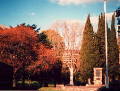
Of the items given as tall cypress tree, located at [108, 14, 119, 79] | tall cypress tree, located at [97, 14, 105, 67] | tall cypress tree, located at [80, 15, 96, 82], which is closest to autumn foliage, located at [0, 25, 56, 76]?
tall cypress tree, located at [80, 15, 96, 82]

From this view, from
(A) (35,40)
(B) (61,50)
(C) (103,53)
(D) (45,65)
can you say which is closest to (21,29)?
(A) (35,40)

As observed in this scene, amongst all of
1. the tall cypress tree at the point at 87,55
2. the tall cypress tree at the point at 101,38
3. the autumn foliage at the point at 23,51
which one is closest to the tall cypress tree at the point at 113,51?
the tall cypress tree at the point at 101,38

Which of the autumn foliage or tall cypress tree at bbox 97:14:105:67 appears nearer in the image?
the autumn foliage

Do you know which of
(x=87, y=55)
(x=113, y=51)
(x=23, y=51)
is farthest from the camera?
(x=113, y=51)

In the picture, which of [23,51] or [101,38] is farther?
[101,38]

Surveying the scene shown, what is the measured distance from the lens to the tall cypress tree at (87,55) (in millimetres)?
57375

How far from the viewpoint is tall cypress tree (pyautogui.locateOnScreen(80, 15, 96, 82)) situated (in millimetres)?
57375

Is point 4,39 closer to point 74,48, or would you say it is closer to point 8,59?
point 8,59

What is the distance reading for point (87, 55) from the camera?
58406mm

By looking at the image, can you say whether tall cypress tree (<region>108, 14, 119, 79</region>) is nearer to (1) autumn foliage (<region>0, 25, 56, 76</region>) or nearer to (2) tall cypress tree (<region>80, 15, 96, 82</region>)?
(2) tall cypress tree (<region>80, 15, 96, 82</region>)

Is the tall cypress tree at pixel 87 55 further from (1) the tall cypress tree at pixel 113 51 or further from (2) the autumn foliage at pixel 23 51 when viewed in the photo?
(2) the autumn foliage at pixel 23 51

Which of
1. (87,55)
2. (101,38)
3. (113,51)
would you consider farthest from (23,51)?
(113,51)

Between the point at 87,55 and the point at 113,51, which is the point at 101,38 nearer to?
the point at 113,51

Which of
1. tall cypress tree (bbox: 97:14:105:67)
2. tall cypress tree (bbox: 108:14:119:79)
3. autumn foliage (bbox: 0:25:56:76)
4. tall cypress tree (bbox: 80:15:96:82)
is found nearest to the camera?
autumn foliage (bbox: 0:25:56:76)
